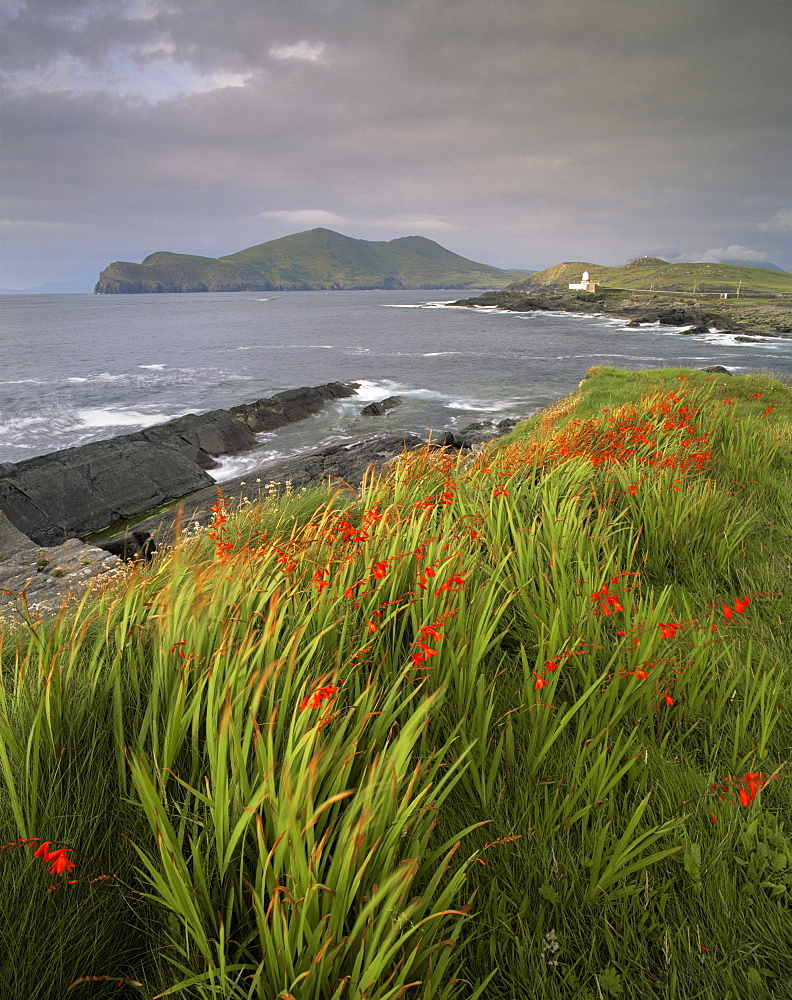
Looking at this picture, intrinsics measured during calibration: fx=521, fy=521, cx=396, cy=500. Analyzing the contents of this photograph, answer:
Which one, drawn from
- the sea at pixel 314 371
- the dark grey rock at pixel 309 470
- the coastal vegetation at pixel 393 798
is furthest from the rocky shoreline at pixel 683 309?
the coastal vegetation at pixel 393 798

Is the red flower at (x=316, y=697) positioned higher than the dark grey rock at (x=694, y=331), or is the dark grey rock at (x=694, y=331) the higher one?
the red flower at (x=316, y=697)

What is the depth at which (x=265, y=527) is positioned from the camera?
4.74 metres

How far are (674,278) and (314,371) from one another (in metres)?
138

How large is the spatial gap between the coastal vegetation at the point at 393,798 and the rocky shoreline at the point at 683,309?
60790mm

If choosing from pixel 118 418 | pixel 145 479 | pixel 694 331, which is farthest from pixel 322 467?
pixel 694 331

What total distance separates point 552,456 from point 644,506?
142 cm

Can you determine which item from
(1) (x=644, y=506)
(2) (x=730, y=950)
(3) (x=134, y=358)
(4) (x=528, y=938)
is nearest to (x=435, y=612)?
(4) (x=528, y=938)

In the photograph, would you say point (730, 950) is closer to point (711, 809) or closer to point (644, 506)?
point (711, 809)

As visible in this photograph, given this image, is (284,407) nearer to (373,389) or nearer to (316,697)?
(373,389)

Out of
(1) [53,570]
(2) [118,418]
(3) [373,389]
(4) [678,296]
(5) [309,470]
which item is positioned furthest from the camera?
(4) [678,296]

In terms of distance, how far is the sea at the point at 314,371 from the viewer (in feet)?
77.1

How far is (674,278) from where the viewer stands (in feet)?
456

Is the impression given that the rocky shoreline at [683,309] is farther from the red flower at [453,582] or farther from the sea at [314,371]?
the red flower at [453,582]

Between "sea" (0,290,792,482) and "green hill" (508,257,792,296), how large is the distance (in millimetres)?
67755
